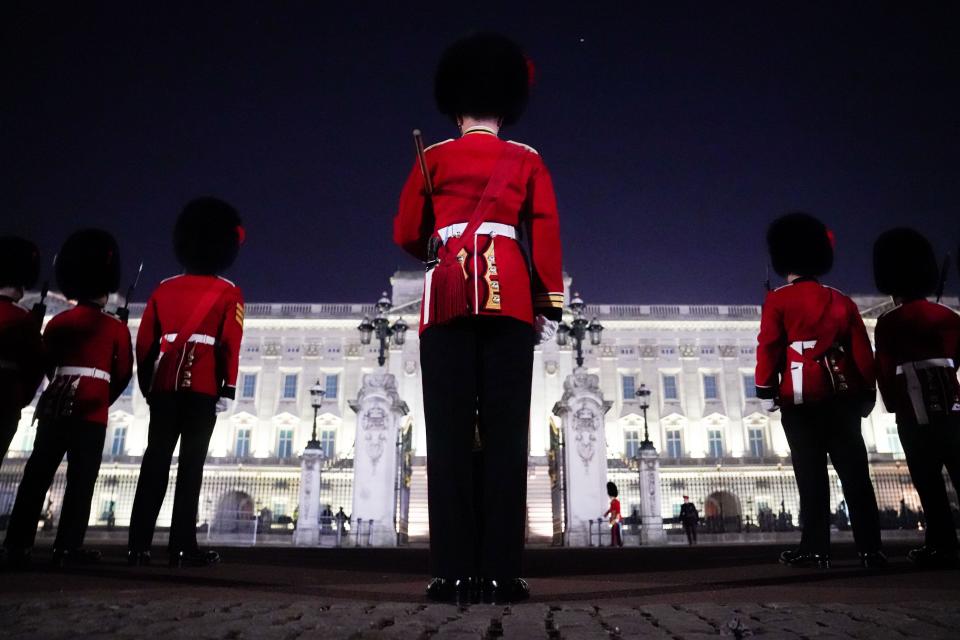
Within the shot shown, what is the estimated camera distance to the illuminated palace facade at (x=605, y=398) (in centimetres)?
4134

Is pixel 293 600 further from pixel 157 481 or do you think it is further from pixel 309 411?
pixel 309 411

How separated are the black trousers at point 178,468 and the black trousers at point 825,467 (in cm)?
466

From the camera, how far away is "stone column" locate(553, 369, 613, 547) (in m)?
14.5

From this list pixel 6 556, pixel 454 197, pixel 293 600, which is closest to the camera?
pixel 293 600

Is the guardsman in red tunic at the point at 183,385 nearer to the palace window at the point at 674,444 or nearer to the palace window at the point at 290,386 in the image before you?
the palace window at the point at 290,386

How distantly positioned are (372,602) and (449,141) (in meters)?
2.38

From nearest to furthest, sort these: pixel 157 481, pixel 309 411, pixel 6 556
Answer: pixel 6 556
pixel 157 481
pixel 309 411

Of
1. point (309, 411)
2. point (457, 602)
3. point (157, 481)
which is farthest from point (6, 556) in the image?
point (309, 411)

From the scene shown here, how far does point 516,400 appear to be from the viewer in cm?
348

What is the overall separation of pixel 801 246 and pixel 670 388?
40990mm

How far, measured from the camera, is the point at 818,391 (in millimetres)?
5465

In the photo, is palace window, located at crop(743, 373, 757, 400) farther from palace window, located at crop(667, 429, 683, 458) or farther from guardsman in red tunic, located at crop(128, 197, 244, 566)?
guardsman in red tunic, located at crop(128, 197, 244, 566)

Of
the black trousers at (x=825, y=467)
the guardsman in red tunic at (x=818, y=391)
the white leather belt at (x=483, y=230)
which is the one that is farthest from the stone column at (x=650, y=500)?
the white leather belt at (x=483, y=230)

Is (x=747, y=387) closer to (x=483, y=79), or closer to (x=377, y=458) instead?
(x=377, y=458)
